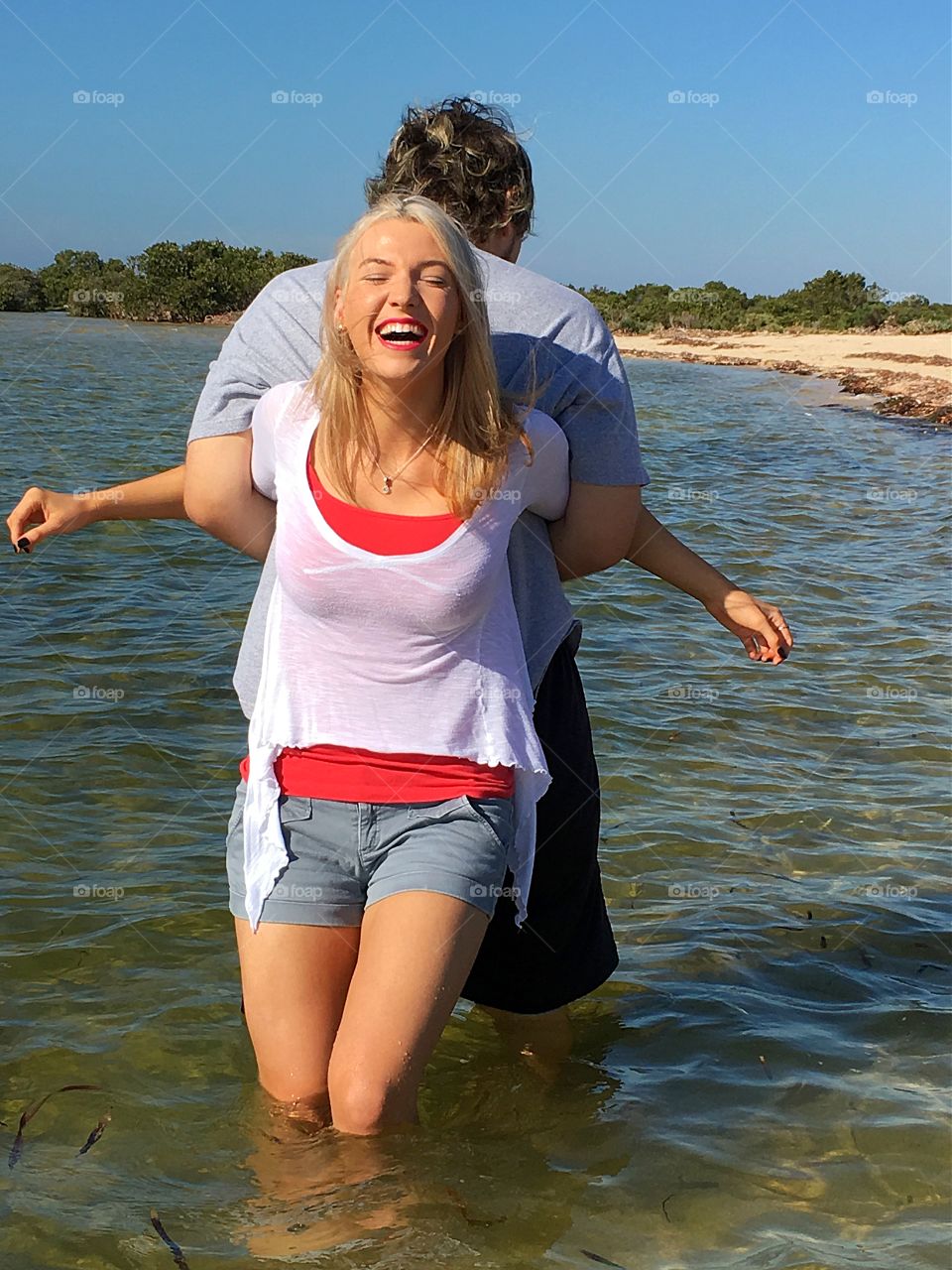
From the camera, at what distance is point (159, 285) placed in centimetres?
5769

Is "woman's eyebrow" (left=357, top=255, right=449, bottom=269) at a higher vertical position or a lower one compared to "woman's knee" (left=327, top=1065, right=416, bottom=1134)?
higher

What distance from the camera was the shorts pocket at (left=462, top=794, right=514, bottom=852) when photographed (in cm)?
289

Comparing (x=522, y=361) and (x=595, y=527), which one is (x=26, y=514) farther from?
(x=595, y=527)

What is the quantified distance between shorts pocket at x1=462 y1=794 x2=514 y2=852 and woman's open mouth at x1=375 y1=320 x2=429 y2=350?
94cm

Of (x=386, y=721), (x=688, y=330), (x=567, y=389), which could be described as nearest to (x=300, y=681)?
(x=386, y=721)

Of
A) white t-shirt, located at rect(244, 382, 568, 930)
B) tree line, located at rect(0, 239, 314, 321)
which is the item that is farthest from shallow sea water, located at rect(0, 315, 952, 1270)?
tree line, located at rect(0, 239, 314, 321)

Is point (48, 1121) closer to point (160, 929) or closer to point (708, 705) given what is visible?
point (160, 929)

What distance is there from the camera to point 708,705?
7.33 metres

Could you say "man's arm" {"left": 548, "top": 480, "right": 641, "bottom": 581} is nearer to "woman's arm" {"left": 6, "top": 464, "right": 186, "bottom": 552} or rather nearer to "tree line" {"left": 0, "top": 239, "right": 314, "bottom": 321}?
"woman's arm" {"left": 6, "top": 464, "right": 186, "bottom": 552}

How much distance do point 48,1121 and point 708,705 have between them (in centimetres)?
457

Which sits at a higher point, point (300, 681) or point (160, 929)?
point (300, 681)

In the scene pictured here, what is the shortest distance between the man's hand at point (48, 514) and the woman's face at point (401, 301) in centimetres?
88

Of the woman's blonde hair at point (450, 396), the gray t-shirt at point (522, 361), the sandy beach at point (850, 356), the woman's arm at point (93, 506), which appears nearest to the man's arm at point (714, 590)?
the gray t-shirt at point (522, 361)

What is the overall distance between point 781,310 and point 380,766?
5268 cm
